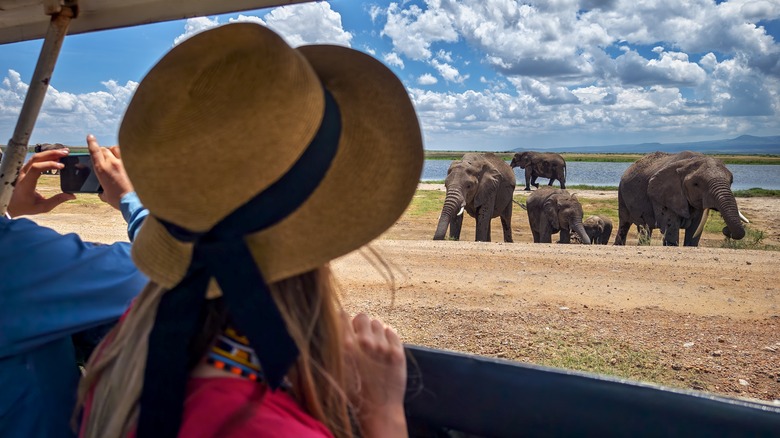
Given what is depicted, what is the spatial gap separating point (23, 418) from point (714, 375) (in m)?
4.27

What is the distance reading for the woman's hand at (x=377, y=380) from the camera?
1.16m

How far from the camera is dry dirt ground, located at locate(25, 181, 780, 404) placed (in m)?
4.66

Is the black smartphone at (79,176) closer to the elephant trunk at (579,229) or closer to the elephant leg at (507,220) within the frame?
the elephant trunk at (579,229)

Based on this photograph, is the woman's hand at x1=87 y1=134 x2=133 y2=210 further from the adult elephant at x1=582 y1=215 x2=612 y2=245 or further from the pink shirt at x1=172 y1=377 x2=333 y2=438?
the adult elephant at x1=582 y1=215 x2=612 y2=245

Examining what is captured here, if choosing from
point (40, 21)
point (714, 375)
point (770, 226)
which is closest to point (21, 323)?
point (40, 21)

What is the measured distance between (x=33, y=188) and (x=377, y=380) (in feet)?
5.85

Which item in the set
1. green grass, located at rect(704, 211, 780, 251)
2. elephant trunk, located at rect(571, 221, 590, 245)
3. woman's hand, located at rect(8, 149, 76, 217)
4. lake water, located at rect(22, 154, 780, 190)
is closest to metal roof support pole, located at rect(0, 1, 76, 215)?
woman's hand, located at rect(8, 149, 76, 217)

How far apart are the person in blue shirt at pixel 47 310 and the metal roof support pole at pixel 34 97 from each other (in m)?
0.69

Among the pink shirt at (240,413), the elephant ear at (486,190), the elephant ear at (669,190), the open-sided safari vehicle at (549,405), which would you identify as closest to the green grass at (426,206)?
the elephant ear at (486,190)

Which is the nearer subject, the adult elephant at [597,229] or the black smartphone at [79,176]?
the black smartphone at [79,176]

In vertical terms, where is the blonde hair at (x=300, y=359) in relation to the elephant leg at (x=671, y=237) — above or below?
above

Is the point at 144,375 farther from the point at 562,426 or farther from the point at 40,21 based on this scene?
the point at 40,21

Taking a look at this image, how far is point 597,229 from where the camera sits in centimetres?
1772

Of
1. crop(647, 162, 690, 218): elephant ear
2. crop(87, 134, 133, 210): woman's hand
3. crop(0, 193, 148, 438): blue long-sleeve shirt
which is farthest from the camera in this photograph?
crop(647, 162, 690, 218): elephant ear
